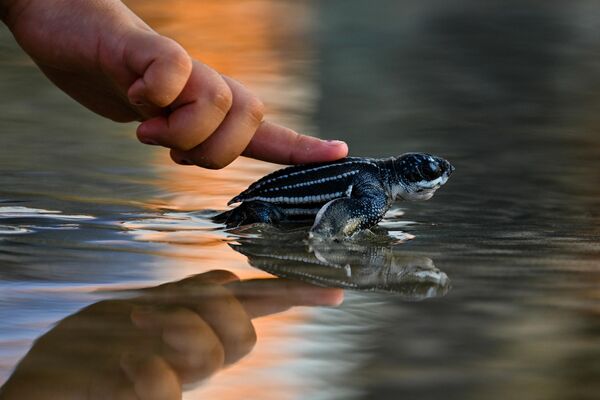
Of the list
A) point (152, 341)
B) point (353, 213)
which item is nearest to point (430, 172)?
point (353, 213)

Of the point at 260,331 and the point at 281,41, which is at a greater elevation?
the point at 281,41

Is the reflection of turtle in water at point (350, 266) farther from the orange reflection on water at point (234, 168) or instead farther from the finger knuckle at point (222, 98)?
the finger knuckle at point (222, 98)

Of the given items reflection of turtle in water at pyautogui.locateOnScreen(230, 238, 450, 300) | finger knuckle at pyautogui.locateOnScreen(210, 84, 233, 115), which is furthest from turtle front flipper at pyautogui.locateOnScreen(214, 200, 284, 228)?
finger knuckle at pyautogui.locateOnScreen(210, 84, 233, 115)

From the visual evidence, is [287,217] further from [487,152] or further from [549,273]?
[487,152]

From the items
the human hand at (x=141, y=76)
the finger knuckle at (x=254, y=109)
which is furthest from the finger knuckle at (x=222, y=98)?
the finger knuckle at (x=254, y=109)

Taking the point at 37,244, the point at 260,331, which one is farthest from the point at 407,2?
the point at 260,331
